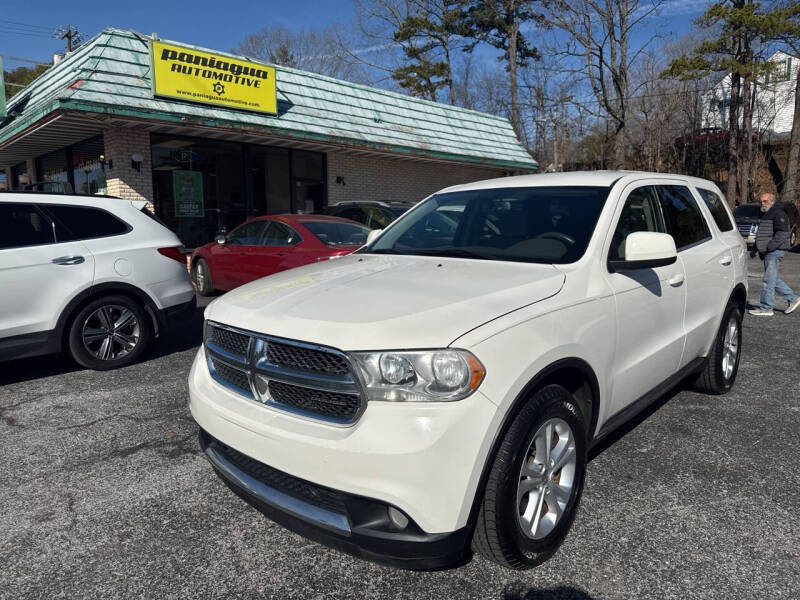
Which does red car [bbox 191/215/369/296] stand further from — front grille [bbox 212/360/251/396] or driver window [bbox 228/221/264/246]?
front grille [bbox 212/360/251/396]

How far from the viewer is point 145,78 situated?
→ 1123 cm

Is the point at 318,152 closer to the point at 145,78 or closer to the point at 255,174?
the point at 255,174

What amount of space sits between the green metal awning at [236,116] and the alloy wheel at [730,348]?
32.6ft

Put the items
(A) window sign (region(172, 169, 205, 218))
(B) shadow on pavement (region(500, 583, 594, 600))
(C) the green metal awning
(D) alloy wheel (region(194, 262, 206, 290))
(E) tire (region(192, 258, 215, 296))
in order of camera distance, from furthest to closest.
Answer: (A) window sign (region(172, 169, 205, 218)), (C) the green metal awning, (D) alloy wheel (region(194, 262, 206, 290)), (E) tire (region(192, 258, 215, 296)), (B) shadow on pavement (region(500, 583, 594, 600))

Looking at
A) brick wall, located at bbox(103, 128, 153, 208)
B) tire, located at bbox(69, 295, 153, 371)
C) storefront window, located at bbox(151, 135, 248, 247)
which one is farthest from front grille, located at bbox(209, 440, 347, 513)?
storefront window, located at bbox(151, 135, 248, 247)

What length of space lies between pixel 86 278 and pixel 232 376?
3427mm

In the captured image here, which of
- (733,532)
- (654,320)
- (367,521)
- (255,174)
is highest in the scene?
(255,174)

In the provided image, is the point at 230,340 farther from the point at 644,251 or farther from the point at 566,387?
the point at 644,251

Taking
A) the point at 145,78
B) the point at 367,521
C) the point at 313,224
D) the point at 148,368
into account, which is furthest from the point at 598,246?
the point at 145,78

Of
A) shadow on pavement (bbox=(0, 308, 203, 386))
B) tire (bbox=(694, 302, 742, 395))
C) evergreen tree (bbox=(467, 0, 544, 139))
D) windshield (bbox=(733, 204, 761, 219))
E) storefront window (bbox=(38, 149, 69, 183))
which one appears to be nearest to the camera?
tire (bbox=(694, 302, 742, 395))

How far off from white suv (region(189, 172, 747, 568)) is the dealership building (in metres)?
9.14

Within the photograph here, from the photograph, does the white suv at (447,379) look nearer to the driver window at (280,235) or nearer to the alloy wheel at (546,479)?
the alloy wheel at (546,479)

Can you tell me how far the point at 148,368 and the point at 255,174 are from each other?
9.62m

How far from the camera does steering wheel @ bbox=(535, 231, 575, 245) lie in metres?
3.09
